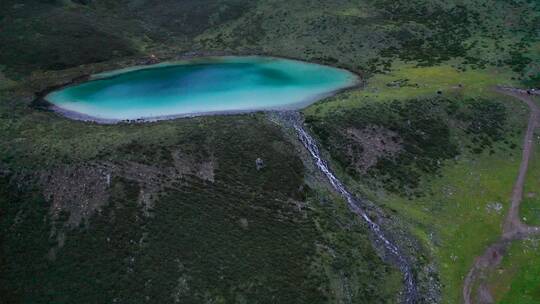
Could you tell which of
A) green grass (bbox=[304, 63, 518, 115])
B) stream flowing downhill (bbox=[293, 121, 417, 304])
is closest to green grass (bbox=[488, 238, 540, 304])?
stream flowing downhill (bbox=[293, 121, 417, 304])

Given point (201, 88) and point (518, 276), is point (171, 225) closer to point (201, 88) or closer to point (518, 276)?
point (201, 88)

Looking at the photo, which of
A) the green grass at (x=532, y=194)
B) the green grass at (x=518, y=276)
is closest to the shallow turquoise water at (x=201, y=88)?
the green grass at (x=532, y=194)

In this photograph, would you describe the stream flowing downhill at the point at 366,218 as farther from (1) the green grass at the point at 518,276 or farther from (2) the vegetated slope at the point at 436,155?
(1) the green grass at the point at 518,276

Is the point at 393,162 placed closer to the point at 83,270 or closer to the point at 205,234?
the point at 205,234

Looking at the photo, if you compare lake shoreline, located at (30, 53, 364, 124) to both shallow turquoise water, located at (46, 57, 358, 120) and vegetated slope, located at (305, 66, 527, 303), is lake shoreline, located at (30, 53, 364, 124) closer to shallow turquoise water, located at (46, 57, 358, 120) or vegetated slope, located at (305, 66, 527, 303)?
shallow turquoise water, located at (46, 57, 358, 120)

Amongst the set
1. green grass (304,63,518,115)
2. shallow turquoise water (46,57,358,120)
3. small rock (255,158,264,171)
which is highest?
→ shallow turquoise water (46,57,358,120)

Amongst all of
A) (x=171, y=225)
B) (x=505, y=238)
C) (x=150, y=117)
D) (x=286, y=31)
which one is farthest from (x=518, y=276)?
(x=286, y=31)

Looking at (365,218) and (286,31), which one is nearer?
(365,218)
